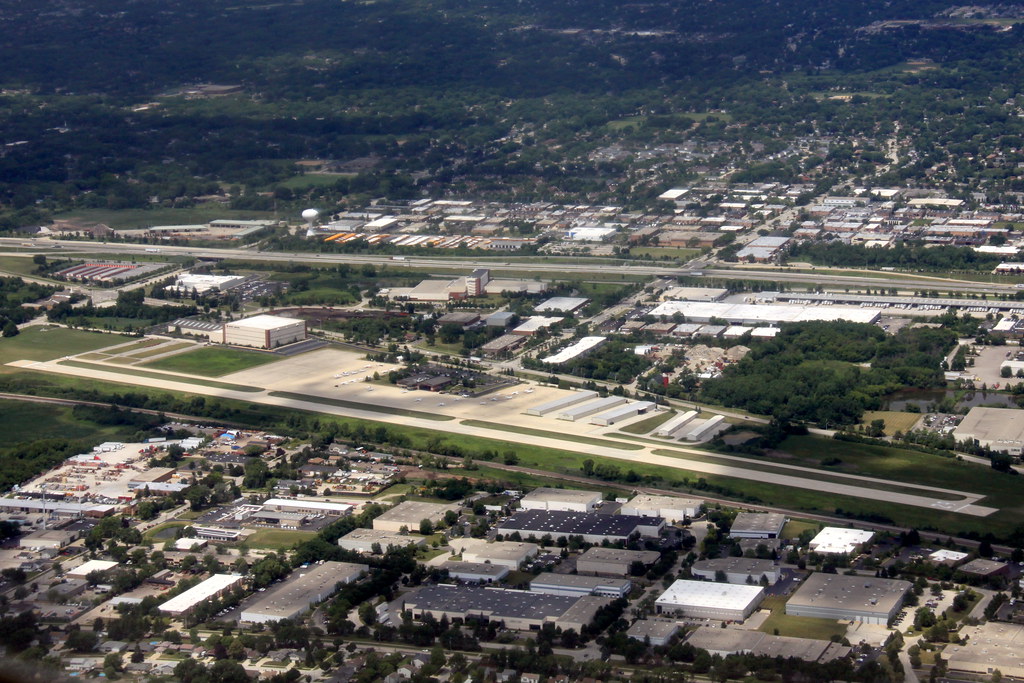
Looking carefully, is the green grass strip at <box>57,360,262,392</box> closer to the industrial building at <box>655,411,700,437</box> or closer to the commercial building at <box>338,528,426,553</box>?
the industrial building at <box>655,411,700,437</box>

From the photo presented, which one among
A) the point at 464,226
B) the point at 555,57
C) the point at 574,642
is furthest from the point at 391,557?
the point at 555,57

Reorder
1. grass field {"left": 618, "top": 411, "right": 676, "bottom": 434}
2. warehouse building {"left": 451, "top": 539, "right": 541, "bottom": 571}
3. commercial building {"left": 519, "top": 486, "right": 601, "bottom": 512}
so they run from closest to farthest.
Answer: warehouse building {"left": 451, "top": 539, "right": 541, "bottom": 571} < commercial building {"left": 519, "top": 486, "right": 601, "bottom": 512} < grass field {"left": 618, "top": 411, "right": 676, "bottom": 434}

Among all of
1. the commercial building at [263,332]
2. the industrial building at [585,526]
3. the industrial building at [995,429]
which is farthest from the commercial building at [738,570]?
the commercial building at [263,332]

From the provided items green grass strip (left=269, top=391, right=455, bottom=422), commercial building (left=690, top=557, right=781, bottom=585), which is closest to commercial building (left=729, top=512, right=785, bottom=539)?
commercial building (left=690, top=557, right=781, bottom=585)

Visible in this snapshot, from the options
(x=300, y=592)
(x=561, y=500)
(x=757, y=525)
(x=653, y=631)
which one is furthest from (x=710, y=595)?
(x=300, y=592)

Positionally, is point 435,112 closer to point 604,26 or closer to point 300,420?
point 604,26

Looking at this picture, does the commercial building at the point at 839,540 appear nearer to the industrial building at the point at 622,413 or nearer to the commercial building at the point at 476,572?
the commercial building at the point at 476,572
